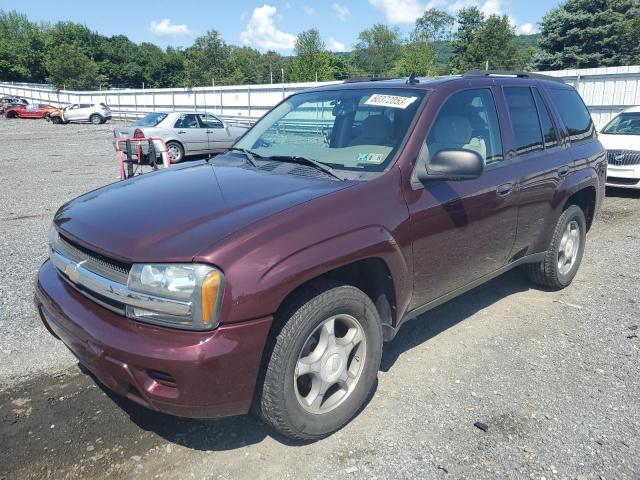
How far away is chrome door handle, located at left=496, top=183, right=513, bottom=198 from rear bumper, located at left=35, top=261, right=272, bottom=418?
210 cm

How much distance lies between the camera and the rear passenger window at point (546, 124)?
4324 mm

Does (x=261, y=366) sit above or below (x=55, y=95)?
below

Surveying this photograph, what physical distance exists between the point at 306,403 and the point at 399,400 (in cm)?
76

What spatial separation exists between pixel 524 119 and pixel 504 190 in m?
0.81

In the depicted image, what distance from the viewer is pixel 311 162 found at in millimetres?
3271

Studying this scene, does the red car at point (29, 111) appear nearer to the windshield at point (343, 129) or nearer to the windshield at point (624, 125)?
the windshield at point (624, 125)

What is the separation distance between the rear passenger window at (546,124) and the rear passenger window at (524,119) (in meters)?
0.07

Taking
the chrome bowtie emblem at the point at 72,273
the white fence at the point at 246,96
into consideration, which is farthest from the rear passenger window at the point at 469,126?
the white fence at the point at 246,96

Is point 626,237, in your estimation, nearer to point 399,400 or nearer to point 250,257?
point 399,400

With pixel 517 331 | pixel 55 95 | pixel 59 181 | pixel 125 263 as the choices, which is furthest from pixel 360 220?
pixel 55 95

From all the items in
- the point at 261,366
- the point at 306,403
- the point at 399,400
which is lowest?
the point at 399,400

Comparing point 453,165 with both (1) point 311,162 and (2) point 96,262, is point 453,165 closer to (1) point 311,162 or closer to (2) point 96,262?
(1) point 311,162

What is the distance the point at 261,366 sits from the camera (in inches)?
95.7

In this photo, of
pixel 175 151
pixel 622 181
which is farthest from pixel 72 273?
pixel 175 151
